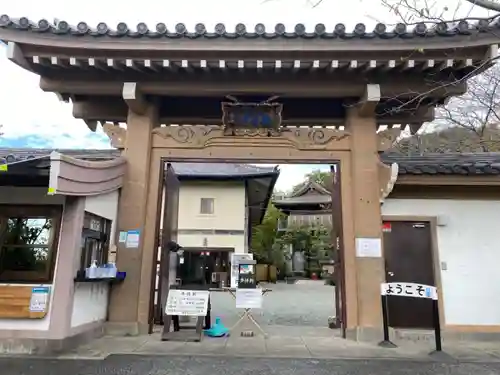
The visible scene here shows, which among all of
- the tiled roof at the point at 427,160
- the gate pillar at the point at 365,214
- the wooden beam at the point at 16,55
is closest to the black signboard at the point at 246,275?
the gate pillar at the point at 365,214

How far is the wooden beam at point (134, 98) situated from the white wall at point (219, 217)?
1342 centimetres

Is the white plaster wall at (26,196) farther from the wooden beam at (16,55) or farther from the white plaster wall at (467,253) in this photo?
the white plaster wall at (467,253)

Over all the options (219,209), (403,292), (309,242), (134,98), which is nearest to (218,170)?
(219,209)

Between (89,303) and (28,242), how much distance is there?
1097 millimetres

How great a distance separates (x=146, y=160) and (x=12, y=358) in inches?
121

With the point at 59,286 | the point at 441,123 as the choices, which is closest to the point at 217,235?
the point at 441,123

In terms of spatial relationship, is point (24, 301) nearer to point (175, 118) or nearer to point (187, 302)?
point (187, 302)

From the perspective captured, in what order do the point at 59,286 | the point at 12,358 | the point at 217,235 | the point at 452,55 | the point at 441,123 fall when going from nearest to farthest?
1. the point at 12,358
2. the point at 59,286
3. the point at 452,55
4. the point at 441,123
5. the point at 217,235

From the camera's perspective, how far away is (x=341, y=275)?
5.97 metres

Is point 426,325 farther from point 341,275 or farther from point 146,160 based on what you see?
point 146,160

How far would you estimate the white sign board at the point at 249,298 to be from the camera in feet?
21.7

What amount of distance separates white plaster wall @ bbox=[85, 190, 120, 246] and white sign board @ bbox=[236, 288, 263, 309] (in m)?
2.27

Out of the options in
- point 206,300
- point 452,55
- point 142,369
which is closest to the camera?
point 142,369

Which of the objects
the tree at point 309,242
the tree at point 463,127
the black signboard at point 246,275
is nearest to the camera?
the black signboard at point 246,275
